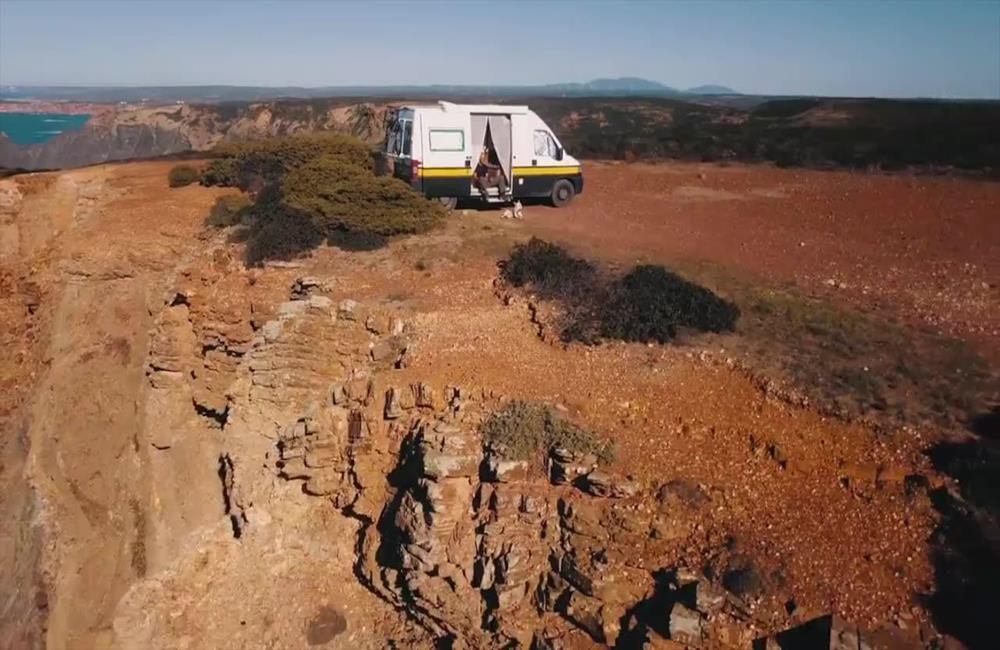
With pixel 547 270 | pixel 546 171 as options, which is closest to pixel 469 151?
pixel 546 171

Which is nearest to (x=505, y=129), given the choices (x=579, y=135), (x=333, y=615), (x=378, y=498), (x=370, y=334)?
(x=370, y=334)

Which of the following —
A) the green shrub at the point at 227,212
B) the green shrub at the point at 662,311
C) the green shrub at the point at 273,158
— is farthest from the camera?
the green shrub at the point at 273,158

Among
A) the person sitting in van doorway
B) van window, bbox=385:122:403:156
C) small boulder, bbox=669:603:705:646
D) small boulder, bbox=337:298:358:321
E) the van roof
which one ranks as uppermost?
the van roof

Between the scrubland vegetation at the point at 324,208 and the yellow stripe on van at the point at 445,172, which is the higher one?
the yellow stripe on van at the point at 445,172

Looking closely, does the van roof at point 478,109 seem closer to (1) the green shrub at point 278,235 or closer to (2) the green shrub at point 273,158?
(2) the green shrub at point 273,158

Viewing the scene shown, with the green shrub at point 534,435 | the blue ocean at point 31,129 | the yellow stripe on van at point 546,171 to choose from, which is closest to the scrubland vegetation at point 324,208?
the yellow stripe on van at point 546,171

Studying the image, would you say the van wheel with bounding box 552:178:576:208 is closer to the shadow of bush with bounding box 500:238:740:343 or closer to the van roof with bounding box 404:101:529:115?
the van roof with bounding box 404:101:529:115

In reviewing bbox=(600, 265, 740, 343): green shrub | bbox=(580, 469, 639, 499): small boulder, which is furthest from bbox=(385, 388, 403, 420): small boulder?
bbox=(600, 265, 740, 343): green shrub
